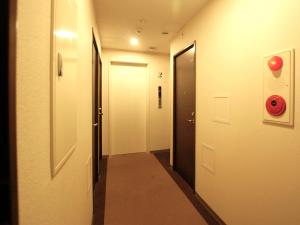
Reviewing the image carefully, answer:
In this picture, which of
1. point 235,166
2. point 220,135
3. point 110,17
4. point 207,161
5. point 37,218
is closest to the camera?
point 37,218

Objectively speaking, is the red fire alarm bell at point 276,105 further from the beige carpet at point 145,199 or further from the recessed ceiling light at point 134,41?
the recessed ceiling light at point 134,41

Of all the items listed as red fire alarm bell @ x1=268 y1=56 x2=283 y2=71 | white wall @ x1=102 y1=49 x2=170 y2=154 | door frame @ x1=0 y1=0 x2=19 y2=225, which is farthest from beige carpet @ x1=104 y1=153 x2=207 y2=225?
door frame @ x1=0 y1=0 x2=19 y2=225

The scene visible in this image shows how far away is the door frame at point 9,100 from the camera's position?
36cm

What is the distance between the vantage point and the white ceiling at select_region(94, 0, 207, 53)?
2158 millimetres

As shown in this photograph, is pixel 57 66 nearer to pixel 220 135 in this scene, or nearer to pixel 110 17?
pixel 220 135

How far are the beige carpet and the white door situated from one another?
0.90 metres

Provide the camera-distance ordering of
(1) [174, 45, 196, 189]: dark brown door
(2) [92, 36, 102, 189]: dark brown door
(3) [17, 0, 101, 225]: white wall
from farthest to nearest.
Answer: (1) [174, 45, 196, 189]: dark brown door, (2) [92, 36, 102, 189]: dark brown door, (3) [17, 0, 101, 225]: white wall

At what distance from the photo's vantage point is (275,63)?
124 centimetres

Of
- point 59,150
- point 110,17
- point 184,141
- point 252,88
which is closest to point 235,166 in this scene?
point 252,88

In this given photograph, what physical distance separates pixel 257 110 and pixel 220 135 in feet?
1.88

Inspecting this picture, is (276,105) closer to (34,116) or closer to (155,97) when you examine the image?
(34,116)

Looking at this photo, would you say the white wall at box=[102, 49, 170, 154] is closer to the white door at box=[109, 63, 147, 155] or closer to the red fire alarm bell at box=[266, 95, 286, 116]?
the white door at box=[109, 63, 147, 155]

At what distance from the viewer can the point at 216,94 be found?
1985mm

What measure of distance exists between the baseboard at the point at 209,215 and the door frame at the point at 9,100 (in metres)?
2.05
